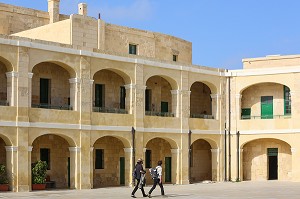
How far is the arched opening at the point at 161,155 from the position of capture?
131 ft

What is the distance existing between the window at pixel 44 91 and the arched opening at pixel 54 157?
2.03 metres

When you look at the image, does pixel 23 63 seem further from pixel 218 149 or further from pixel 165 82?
pixel 218 149

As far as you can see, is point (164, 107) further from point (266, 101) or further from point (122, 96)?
point (266, 101)

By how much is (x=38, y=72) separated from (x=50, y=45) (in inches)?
103

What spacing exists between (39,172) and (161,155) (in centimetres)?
1137

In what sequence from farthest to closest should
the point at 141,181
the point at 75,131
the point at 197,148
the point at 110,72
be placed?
the point at 197,148
the point at 110,72
the point at 75,131
the point at 141,181

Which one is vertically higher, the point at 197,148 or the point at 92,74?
the point at 92,74

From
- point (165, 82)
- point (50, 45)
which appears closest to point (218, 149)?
point (165, 82)

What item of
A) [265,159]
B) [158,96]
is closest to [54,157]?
[158,96]

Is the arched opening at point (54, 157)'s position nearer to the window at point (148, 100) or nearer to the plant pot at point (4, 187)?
the plant pot at point (4, 187)

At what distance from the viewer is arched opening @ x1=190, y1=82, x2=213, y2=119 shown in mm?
43312

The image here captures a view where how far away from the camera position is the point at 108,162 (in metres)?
37.4

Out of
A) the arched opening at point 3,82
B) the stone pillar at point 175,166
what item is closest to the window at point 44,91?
the arched opening at point 3,82

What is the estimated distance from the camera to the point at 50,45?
3161 cm
